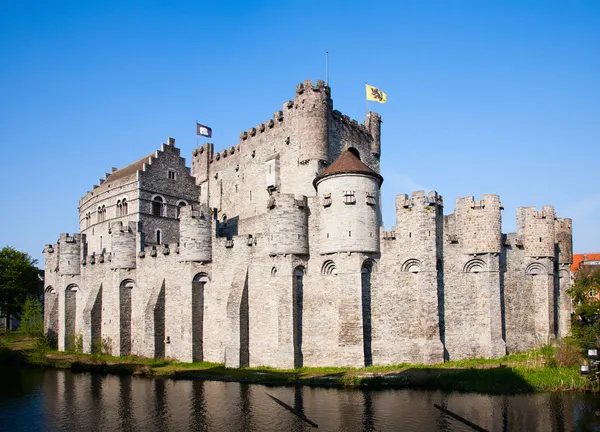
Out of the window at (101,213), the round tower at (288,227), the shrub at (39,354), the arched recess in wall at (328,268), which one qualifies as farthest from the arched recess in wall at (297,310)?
the window at (101,213)

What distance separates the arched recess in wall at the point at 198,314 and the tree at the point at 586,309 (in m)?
24.3

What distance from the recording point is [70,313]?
2037 inches

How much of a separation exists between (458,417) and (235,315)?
17321mm

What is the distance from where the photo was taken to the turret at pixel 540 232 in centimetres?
3503

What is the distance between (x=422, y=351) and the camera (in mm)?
32125

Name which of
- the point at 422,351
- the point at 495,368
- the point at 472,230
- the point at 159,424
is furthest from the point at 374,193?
the point at 159,424

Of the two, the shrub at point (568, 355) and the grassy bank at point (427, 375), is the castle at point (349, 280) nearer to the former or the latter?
the grassy bank at point (427, 375)

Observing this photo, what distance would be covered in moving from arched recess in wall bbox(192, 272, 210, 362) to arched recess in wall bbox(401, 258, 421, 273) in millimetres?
14466

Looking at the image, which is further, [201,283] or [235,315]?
[201,283]

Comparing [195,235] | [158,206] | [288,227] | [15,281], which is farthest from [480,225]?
[15,281]

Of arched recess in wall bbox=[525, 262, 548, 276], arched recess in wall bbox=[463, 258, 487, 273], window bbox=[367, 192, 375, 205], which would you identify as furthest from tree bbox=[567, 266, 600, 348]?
window bbox=[367, 192, 375, 205]

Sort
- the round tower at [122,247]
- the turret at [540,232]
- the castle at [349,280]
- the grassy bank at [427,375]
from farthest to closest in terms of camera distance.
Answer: the round tower at [122,247] < the turret at [540,232] < the castle at [349,280] < the grassy bank at [427,375]

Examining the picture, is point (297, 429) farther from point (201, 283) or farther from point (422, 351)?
point (201, 283)

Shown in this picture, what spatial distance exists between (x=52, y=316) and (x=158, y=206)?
15.0 meters
